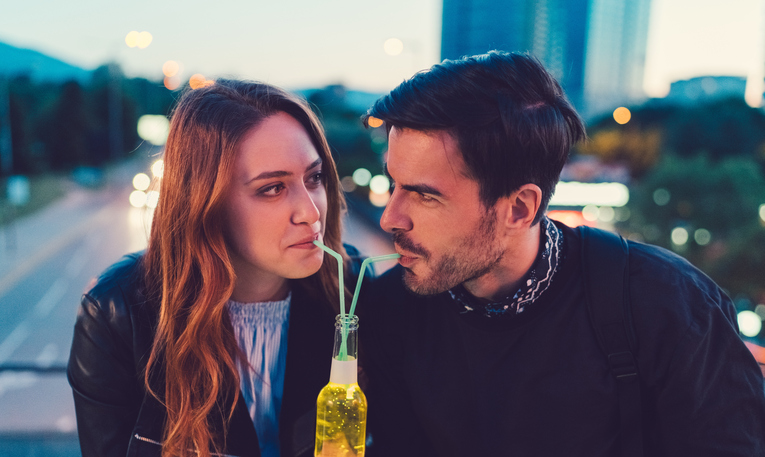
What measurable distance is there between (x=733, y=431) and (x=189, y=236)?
1781 mm

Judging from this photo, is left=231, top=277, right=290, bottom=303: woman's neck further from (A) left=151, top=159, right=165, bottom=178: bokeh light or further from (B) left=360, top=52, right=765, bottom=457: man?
(B) left=360, top=52, right=765, bottom=457: man

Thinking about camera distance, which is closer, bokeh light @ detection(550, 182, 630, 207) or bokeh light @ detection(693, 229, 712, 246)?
bokeh light @ detection(693, 229, 712, 246)

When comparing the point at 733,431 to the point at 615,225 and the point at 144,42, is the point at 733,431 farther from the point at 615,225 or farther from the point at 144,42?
the point at 615,225

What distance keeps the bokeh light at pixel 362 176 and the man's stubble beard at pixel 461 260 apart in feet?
138

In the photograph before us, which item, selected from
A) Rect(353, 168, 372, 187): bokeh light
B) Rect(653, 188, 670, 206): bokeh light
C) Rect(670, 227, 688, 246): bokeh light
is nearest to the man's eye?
Rect(353, 168, 372, 187): bokeh light

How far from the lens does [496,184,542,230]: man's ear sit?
1.78 metres

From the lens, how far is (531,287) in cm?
174

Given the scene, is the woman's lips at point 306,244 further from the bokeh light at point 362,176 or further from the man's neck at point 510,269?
the bokeh light at point 362,176

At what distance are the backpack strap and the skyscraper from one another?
35.4 ft

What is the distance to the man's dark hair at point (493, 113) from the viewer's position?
168cm

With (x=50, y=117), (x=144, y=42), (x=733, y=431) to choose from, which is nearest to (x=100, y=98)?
(x=50, y=117)

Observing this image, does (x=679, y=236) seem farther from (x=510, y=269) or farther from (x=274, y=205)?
(x=274, y=205)

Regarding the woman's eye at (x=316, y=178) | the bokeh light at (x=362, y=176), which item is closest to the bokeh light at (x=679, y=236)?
the bokeh light at (x=362, y=176)

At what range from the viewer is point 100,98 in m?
47.9
